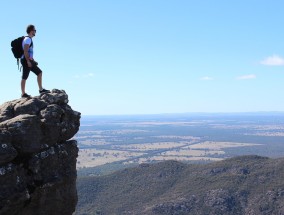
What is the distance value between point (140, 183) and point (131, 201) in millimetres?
12079

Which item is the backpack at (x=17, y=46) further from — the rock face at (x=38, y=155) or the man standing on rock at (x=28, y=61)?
the rock face at (x=38, y=155)

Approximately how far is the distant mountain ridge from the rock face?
292ft

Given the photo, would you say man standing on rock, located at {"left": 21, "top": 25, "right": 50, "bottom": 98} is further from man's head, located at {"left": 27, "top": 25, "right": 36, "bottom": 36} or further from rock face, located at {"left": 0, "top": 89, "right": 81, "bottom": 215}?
rock face, located at {"left": 0, "top": 89, "right": 81, "bottom": 215}

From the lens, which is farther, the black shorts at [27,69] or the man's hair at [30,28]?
the black shorts at [27,69]

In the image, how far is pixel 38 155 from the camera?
698 inches

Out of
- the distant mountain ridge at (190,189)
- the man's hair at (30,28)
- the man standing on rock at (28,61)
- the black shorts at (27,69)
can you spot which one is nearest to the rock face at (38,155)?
the man standing on rock at (28,61)

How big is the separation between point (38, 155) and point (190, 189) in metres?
102

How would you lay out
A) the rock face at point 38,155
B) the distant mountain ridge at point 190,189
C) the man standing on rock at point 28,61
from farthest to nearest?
the distant mountain ridge at point 190,189 → the man standing on rock at point 28,61 → the rock face at point 38,155

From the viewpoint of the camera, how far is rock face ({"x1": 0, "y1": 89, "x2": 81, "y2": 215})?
16344 mm

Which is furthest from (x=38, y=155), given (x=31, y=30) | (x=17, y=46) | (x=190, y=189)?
Answer: (x=190, y=189)

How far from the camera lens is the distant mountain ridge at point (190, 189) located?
105 meters

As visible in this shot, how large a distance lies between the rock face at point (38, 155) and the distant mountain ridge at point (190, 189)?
89.0m

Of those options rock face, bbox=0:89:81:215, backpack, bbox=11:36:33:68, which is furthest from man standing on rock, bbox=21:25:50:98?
rock face, bbox=0:89:81:215

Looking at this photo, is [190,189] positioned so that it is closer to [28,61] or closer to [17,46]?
[28,61]
